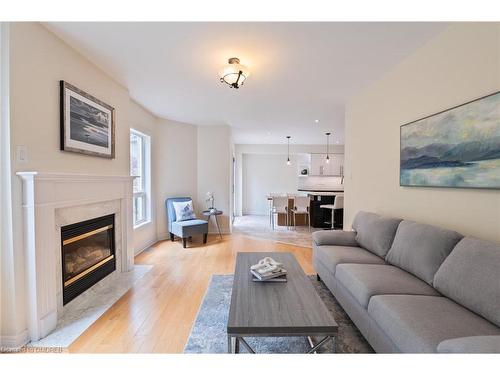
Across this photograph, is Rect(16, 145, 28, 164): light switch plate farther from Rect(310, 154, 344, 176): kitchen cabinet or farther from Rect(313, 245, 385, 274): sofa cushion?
Rect(310, 154, 344, 176): kitchen cabinet

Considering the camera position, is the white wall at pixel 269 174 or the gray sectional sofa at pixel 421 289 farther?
the white wall at pixel 269 174

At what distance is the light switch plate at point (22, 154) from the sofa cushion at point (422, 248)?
10.3 ft

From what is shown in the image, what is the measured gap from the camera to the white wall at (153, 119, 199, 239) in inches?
198

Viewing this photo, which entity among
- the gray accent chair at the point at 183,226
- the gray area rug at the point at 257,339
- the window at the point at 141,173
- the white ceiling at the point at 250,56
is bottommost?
the gray area rug at the point at 257,339

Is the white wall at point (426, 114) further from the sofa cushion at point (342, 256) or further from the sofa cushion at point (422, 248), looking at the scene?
the sofa cushion at point (342, 256)

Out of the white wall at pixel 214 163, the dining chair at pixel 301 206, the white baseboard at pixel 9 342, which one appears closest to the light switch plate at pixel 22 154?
the white baseboard at pixel 9 342

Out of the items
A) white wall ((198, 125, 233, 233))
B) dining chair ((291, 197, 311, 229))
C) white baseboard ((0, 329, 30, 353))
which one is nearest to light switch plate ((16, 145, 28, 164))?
white baseboard ((0, 329, 30, 353))

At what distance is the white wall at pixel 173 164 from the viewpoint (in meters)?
5.03

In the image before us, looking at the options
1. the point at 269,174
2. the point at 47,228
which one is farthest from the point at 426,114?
the point at 269,174

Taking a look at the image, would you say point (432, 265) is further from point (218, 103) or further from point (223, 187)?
point (223, 187)

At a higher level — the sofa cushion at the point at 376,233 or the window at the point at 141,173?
the window at the point at 141,173

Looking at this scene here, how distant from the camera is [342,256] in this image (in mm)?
2428
